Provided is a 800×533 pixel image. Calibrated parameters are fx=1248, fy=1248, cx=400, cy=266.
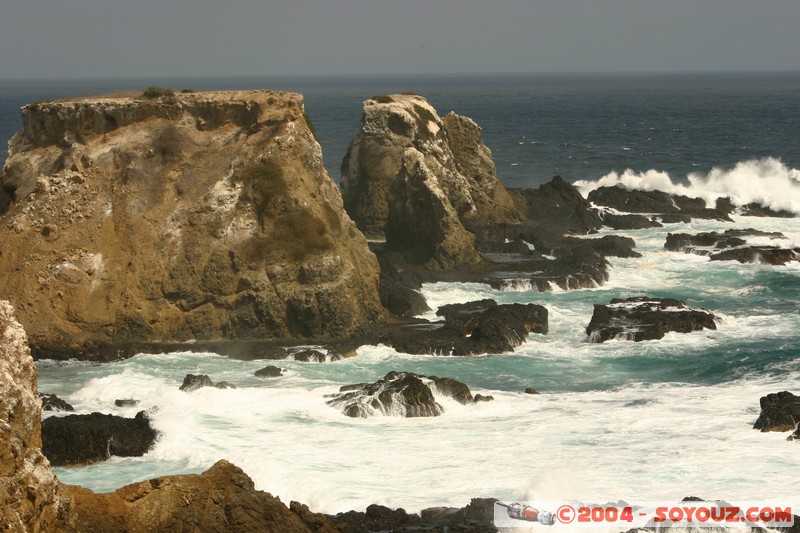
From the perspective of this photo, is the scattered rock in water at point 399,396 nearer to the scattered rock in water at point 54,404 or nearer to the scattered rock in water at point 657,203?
the scattered rock in water at point 54,404

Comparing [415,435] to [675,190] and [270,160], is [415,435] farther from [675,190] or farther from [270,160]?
[675,190]

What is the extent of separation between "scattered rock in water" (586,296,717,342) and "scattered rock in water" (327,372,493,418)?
9.84 meters

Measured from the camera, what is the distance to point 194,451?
28.2 meters

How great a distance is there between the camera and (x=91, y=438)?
90.8 feet

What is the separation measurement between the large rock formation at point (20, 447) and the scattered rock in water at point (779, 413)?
1860 cm

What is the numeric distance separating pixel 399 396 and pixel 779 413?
934cm

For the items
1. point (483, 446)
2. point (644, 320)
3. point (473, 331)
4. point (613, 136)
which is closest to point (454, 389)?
point (483, 446)

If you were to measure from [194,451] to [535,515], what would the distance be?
8538 mm

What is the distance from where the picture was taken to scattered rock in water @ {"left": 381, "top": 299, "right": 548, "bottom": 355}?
39.3 m

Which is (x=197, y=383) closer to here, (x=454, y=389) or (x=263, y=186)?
(x=454, y=389)

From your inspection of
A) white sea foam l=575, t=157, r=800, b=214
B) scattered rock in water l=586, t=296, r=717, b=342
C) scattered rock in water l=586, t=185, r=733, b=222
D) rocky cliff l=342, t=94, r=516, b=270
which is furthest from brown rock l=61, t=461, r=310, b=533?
white sea foam l=575, t=157, r=800, b=214

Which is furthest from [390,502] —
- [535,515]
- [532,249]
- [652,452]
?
[532,249]

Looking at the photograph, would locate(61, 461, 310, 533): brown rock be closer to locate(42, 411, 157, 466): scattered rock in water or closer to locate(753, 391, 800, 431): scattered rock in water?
locate(42, 411, 157, 466): scattered rock in water

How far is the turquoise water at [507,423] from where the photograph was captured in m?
26.0
